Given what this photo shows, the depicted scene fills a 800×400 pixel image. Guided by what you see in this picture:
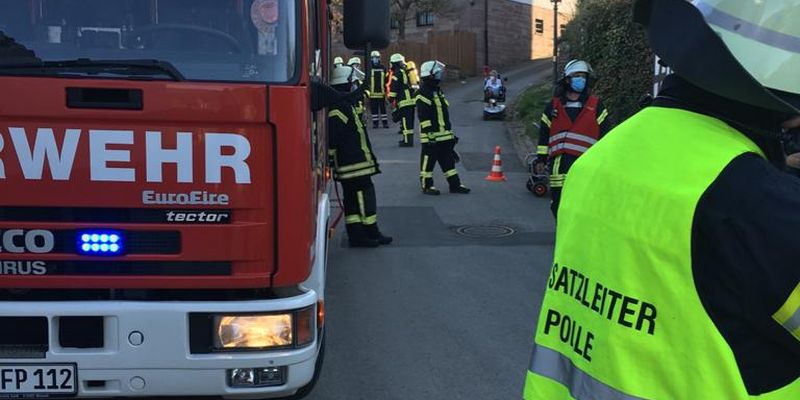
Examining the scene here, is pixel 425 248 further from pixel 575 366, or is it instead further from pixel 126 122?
pixel 575 366

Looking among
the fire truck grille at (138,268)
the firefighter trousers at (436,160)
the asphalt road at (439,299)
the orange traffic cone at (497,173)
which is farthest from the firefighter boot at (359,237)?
the fire truck grille at (138,268)

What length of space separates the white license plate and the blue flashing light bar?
47 centimetres

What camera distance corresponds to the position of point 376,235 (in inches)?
312

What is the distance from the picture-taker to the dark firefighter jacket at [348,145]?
740cm

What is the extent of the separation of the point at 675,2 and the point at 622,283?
546 millimetres

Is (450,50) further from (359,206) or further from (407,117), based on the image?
(359,206)

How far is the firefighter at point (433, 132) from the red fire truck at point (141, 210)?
7.89 metres

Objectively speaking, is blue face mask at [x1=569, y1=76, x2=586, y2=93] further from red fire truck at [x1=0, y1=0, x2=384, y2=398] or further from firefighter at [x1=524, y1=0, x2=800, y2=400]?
firefighter at [x1=524, y1=0, x2=800, y2=400]

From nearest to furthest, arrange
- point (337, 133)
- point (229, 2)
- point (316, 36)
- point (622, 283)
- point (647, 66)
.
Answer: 1. point (622, 283)
2. point (229, 2)
3. point (316, 36)
4. point (337, 133)
5. point (647, 66)

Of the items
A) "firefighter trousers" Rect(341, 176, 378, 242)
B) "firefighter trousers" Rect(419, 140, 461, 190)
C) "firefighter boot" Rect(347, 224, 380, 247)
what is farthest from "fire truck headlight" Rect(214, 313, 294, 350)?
"firefighter trousers" Rect(419, 140, 461, 190)

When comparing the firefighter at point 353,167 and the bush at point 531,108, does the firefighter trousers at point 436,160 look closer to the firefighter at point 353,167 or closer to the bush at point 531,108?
the firefighter at point 353,167

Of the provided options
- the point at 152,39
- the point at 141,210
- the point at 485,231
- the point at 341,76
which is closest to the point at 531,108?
the point at 485,231

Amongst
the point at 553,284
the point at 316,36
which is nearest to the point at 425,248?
the point at 316,36

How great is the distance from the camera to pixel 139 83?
2887mm
